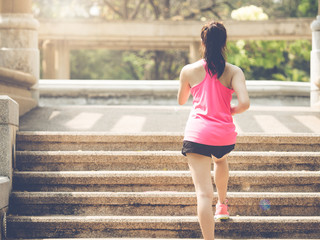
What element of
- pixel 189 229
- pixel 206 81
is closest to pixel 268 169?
pixel 189 229

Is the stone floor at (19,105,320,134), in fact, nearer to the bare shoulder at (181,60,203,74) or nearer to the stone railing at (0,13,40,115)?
the stone railing at (0,13,40,115)

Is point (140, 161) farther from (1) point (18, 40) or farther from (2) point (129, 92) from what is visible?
(2) point (129, 92)

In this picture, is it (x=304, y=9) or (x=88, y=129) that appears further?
(x=304, y=9)

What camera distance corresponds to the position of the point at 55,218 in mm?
4551

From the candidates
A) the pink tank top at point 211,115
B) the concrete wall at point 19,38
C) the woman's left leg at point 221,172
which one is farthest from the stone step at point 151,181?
the concrete wall at point 19,38

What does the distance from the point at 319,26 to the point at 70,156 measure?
545 centimetres

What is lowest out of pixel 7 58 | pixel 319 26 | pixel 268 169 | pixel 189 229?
pixel 189 229

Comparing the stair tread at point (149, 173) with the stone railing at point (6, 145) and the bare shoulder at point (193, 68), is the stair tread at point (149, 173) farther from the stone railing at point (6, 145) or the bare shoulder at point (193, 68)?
the bare shoulder at point (193, 68)

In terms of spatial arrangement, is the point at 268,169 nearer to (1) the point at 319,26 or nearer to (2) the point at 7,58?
(1) the point at 319,26

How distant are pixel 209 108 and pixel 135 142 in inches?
92.7

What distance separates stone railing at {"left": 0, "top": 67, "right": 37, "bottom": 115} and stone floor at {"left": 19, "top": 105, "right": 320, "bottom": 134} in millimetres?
169

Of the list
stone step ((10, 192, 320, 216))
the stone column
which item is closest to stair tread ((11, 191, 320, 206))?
stone step ((10, 192, 320, 216))

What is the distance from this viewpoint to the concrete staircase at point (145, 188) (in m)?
4.52

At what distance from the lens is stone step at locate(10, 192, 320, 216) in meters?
4.76
